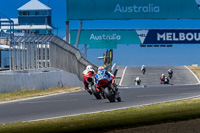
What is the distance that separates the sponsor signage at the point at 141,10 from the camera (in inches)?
2215

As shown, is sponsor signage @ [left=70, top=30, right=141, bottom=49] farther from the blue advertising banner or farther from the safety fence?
the safety fence

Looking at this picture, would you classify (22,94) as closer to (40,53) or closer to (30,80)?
(30,80)

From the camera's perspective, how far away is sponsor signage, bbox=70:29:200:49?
6103 centimetres

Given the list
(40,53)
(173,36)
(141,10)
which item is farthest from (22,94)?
(173,36)

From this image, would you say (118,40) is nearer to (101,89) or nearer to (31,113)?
(101,89)

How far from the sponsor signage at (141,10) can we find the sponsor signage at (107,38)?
476cm

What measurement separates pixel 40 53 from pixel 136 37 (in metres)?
30.2

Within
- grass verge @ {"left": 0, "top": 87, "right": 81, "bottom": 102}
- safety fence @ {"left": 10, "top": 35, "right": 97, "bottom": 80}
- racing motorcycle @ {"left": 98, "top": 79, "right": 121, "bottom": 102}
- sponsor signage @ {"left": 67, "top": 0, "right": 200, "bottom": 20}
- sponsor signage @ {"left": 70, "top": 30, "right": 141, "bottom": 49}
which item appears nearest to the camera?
racing motorcycle @ {"left": 98, "top": 79, "right": 121, "bottom": 102}

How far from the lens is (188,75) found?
65688mm

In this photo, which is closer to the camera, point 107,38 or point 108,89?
point 108,89

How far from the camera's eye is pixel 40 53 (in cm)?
3186

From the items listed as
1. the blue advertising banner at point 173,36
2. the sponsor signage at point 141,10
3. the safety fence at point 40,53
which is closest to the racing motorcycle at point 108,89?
the safety fence at point 40,53

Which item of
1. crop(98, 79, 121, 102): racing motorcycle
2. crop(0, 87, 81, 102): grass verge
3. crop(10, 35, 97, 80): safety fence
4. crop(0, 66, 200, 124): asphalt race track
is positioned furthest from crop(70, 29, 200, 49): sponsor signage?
crop(98, 79, 121, 102): racing motorcycle

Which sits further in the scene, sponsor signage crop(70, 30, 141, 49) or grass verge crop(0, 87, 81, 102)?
sponsor signage crop(70, 30, 141, 49)
